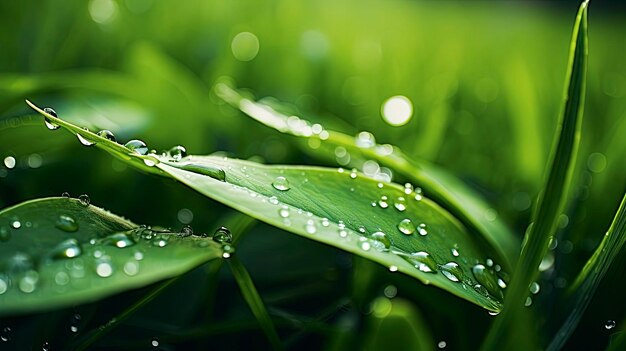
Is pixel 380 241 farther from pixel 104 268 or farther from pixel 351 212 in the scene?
pixel 104 268

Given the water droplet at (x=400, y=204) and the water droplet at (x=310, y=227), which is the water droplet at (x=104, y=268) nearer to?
the water droplet at (x=310, y=227)

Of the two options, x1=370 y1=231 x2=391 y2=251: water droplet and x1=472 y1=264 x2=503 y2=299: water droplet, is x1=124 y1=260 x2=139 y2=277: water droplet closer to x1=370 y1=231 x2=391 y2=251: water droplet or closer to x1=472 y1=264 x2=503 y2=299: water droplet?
x1=370 y1=231 x2=391 y2=251: water droplet

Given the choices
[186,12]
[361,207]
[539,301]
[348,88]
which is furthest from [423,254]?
[186,12]

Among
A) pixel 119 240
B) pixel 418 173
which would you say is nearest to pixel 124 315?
pixel 119 240

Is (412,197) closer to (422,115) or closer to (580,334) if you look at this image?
(580,334)

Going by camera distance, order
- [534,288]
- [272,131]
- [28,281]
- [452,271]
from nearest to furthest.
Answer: [28,281] → [452,271] → [534,288] → [272,131]
